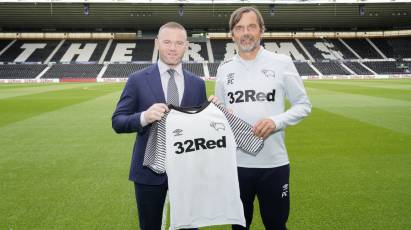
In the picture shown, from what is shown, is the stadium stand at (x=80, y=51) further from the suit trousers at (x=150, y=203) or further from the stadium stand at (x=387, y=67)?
the suit trousers at (x=150, y=203)

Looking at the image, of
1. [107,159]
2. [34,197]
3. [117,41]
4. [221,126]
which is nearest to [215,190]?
A: [221,126]

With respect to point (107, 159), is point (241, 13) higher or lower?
higher

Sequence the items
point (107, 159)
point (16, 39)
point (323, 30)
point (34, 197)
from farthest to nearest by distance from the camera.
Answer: point (323, 30), point (16, 39), point (107, 159), point (34, 197)

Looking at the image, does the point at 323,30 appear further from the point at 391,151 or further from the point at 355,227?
the point at 355,227

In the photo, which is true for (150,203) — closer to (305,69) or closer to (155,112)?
(155,112)

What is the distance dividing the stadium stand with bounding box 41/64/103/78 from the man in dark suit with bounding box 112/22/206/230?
1788 inches

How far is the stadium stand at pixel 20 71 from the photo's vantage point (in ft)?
147

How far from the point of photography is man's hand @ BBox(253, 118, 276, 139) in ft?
8.82

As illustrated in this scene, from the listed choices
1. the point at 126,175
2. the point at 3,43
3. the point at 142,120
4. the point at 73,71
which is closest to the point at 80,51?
the point at 73,71

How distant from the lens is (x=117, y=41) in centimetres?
5688

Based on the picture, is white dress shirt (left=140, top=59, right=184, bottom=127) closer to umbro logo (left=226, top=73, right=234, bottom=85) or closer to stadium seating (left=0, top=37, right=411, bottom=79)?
umbro logo (left=226, top=73, right=234, bottom=85)

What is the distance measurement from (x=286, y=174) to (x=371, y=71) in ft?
167

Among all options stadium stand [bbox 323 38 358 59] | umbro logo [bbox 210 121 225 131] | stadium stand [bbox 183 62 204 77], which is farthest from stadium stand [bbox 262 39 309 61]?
umbro logo [bbox 210 121 225 131]

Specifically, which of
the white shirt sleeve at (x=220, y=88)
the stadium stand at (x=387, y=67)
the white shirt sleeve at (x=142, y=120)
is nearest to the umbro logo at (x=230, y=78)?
the white shirt sleeve at (x=220, y=88)
